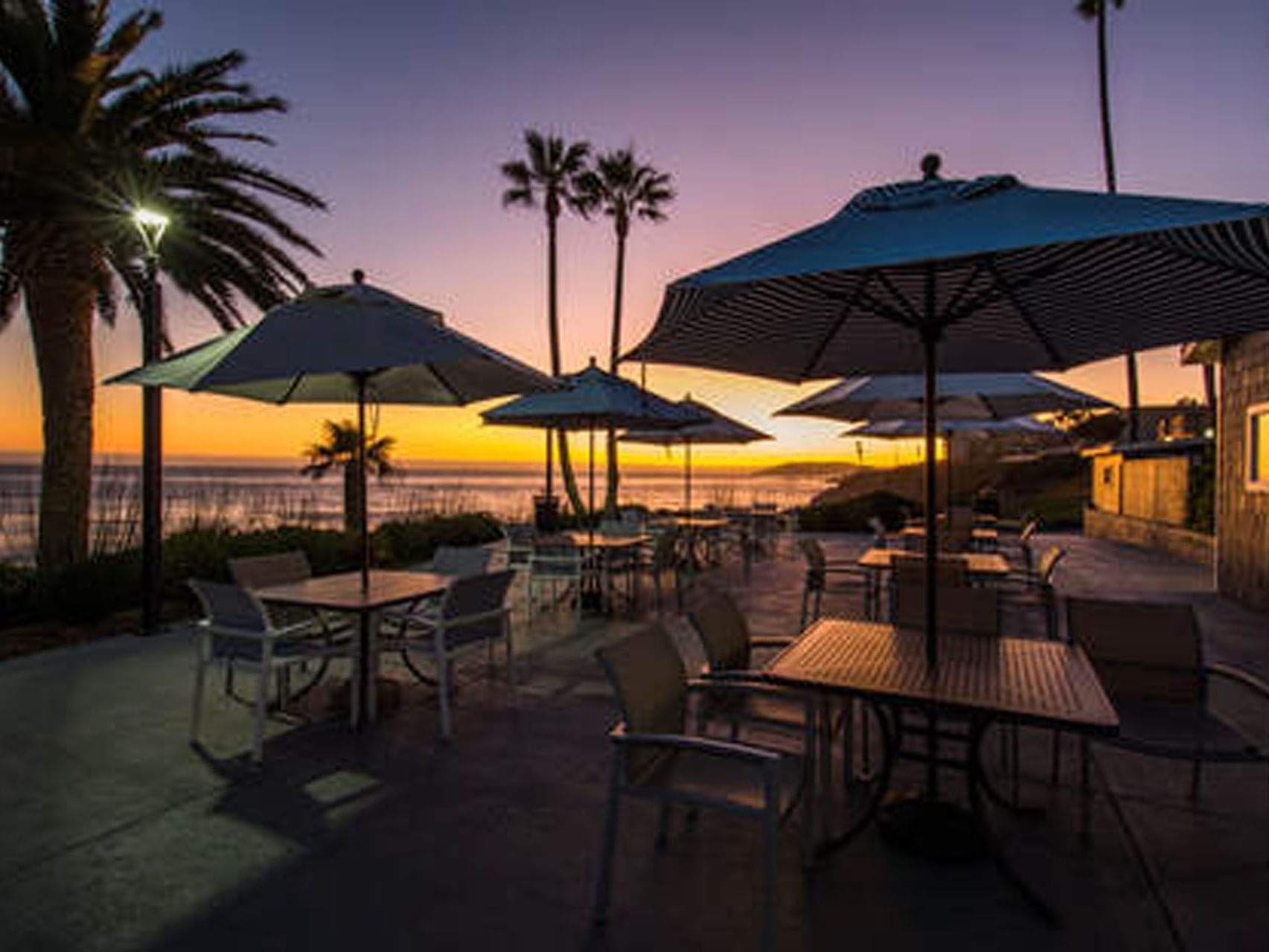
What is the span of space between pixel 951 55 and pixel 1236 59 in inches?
173

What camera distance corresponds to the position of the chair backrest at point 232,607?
10.9 feet

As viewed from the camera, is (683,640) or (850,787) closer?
(850,787)

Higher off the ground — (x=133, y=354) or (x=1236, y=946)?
(x=133, y=354)

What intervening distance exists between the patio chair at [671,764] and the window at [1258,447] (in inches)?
280

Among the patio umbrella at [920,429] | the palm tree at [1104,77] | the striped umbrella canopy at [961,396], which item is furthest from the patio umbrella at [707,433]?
the palm tree at [1104,77]

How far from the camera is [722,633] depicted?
9.40 feet

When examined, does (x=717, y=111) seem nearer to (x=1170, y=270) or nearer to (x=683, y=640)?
(x=683, y=640)

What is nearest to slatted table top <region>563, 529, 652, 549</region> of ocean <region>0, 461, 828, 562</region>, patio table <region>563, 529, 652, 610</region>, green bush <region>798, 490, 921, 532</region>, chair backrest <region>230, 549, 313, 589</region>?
patio table <region>563, 529, 652, 610</region>

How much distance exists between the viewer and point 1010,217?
6.54 feet

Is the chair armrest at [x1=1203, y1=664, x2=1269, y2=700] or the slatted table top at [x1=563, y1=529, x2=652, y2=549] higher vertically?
the slatted table top at [x1=563, y1=529, x2=652, y2=549]

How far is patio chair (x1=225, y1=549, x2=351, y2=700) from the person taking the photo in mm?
4027

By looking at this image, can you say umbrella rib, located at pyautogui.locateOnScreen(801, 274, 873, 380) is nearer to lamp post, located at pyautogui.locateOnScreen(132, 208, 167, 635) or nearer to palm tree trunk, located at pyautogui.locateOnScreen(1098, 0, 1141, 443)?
lamp post, located at pyautogui.locateOnScreen(132, 208, 167, 635)

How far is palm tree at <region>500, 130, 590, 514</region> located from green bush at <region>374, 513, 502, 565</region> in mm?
6113

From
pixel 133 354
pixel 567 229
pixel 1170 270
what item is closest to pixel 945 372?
pixel 1170 270
